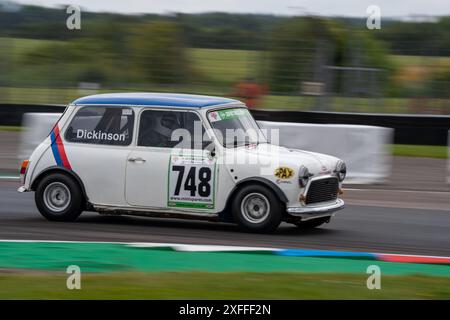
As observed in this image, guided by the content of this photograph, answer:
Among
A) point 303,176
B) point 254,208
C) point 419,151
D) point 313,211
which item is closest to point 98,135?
point 254,208

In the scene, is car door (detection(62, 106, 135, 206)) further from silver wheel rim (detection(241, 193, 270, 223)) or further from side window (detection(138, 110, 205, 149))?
silver wheel rim (detection(241, 193, 270, 223))

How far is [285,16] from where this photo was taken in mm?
20609

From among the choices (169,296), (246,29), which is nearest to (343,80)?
(246,29)

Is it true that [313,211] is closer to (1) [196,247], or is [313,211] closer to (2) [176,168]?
(1) [196,247]

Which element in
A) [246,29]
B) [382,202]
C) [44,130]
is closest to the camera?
[382,202]

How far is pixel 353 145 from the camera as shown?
14789 mm

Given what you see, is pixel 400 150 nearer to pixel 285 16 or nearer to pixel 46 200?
pixel 285 16

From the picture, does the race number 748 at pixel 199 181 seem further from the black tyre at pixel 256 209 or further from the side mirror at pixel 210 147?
the black tyre at pixel 256 209

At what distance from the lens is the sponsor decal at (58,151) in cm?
1014

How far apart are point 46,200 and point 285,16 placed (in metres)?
11.5

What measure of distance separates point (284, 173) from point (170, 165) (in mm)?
1245

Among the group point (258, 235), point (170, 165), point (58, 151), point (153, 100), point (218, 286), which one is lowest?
point (218, 286)

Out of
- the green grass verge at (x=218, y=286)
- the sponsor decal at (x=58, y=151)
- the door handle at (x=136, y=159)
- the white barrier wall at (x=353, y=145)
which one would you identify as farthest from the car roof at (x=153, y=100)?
the white barrier wall at (x=353, y=145)

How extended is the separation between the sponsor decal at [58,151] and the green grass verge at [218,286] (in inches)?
105
